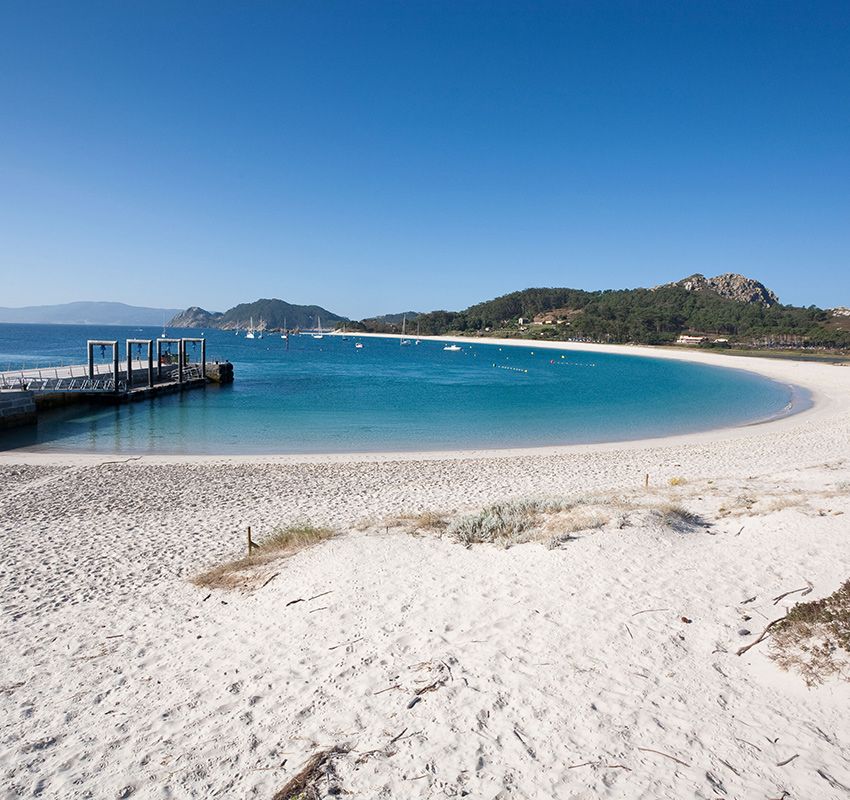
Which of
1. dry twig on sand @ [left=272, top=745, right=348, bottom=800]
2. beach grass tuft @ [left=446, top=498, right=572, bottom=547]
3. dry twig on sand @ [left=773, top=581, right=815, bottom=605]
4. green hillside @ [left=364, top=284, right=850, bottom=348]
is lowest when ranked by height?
dry twig on sand @ [left=272, top=745, right=348, bottom=800]

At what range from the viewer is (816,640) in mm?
5156

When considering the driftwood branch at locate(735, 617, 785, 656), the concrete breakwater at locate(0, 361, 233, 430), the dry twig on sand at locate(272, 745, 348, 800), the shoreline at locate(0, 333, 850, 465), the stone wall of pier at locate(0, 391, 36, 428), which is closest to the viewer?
the dry twig on sand at locate(272, 745, 348, 800)

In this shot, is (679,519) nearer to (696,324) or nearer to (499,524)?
(499,524)

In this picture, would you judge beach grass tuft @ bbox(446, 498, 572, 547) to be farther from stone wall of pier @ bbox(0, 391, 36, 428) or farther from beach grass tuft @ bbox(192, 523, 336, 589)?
stone wall of pier @ bbox(0, 391, 36, 428)

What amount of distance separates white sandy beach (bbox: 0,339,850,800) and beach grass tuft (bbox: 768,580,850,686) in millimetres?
126

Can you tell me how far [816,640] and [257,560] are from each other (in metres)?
7.21

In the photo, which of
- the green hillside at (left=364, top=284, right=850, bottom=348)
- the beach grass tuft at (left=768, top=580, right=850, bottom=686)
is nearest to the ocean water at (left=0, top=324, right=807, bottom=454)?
the beach grass tuft at (left=768, top=580, right=850, bottom=686)

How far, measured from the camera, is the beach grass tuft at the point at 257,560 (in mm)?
8094

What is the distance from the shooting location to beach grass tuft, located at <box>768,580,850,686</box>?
4.78 metres

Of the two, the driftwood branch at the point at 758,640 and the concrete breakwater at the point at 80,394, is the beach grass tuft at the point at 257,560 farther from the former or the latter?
the concrete breakwater at the point at 80,394

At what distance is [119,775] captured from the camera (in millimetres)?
4168

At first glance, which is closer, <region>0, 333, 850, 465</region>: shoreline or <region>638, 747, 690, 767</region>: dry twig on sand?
<region>638, 747, 690, 767</region>: dry twig on sand

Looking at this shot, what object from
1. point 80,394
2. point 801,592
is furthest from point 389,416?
point 801,592

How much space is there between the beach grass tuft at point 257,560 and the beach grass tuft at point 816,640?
627 cm
